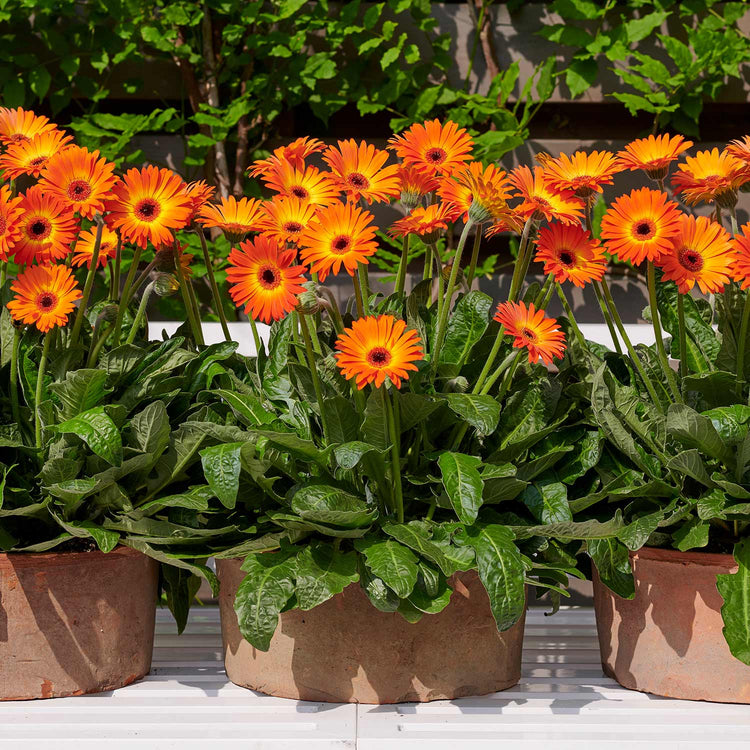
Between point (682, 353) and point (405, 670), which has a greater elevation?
point (682, 353)

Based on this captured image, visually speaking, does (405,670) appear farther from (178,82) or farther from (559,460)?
(178,82)

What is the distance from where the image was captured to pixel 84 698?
94cm

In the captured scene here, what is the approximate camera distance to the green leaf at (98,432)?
89 centimetres

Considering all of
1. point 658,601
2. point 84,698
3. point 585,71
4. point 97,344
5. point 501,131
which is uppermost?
point 585,71

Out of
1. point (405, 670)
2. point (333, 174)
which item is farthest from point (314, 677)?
point (333, 174)

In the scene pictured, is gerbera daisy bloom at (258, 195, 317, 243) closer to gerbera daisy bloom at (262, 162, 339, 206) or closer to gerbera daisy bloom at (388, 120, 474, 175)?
gerbera daisy bloom at (262, 162, 339, 206)

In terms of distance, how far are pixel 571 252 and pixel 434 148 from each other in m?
0.19

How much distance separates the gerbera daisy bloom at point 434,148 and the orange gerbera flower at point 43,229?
34cm

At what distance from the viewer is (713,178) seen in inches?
38.0

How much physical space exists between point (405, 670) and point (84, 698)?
1.07 ft

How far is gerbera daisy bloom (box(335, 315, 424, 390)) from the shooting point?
0.82 m

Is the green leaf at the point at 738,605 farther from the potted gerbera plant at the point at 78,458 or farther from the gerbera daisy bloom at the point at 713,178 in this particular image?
the potted gerbera plant at the point at 78,458

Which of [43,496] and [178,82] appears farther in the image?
[178,82]

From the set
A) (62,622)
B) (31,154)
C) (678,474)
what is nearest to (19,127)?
(31,154)
